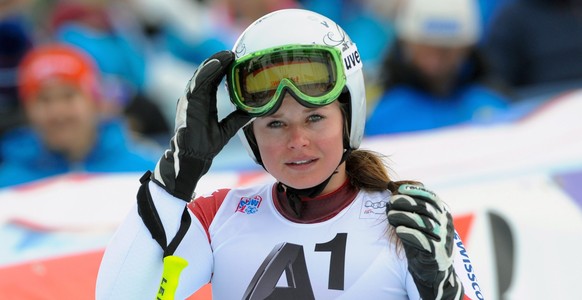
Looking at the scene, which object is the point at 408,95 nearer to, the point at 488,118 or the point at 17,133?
the point at 488,118

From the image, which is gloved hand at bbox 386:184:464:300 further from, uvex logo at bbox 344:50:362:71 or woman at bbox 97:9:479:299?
uvex logo at bbox 344:50:362:71

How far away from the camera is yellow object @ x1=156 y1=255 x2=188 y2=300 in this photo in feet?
11.0

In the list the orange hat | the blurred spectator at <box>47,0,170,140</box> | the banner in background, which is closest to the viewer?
the banner in background

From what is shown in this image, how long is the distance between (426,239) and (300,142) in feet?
1.59

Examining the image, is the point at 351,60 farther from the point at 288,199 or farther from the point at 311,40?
the point at 288,199

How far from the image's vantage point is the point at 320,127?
3391mm

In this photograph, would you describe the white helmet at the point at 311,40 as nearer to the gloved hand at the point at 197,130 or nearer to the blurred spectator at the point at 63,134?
the gloved hand at the point at 197,130

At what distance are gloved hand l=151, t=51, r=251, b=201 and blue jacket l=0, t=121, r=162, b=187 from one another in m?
2.80

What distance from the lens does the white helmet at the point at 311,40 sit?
3.42 meters

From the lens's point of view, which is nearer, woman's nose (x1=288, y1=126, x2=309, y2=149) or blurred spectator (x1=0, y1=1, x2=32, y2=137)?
woman's nose (x1=288, y1=126, x2=309, y2=149)

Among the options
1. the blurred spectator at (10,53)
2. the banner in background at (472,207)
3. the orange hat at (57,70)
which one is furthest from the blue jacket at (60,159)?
the blurred spectator at (10,53)

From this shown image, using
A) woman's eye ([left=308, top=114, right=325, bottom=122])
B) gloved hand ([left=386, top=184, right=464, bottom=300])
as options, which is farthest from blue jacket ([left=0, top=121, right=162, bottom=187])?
gloved hand ([left=386, top=184, right=464, bottom=300])

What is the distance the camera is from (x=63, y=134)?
19.9 feet

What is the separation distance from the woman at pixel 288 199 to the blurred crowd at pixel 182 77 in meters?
2.73
